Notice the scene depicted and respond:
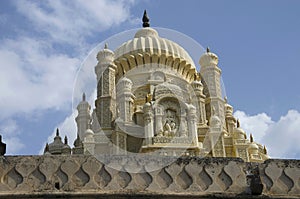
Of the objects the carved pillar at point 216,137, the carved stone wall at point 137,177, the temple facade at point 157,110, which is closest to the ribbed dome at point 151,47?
the temple facade at point 157,110

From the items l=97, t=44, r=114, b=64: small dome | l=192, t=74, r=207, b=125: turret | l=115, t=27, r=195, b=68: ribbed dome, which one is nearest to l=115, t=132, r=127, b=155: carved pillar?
l=192, t=74, r=207, b=125: turret

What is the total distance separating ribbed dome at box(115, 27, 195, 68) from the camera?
2892 cm

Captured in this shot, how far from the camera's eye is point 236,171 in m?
7.11

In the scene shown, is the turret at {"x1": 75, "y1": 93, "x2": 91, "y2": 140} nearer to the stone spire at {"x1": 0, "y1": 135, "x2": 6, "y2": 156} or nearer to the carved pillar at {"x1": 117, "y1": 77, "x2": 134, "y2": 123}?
the carved pillar at {"x1": 117, "y1": 77, "x2": 134, "y2": 123}

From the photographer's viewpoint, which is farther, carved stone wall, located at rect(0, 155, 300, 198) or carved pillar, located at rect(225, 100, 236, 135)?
carved pillar, located at rect(225, 100, 236, 135)

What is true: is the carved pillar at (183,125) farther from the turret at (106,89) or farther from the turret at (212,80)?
the turret at (106,89)

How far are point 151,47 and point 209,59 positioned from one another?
3.76m

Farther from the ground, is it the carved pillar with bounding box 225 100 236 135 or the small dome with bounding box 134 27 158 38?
the small dome with bounding box 134 27 158 38

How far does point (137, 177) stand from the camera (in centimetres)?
692

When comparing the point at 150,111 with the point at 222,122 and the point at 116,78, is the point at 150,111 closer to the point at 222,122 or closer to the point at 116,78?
the point at 222,122

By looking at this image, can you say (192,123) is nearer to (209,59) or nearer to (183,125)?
(183,125)

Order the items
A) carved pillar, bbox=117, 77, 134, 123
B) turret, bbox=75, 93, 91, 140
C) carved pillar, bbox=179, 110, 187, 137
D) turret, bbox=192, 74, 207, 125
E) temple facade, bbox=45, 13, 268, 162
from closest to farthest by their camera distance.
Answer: carved pillar, bbox=179, 110, 187, 137 → temple facade, bbox=45, 13, 268, 162 → carved pillar, bbox=117, 77, 134, 123 → turret, bbox=192, 74, 207, 125 → turret, bbox=75, 93, 91, 140

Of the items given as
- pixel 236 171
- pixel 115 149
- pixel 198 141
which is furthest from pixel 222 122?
pixel 236 171

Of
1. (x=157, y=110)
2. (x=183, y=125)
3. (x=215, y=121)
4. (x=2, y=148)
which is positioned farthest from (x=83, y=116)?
(x=2, y=148)
